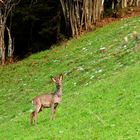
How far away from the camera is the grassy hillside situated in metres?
15.5

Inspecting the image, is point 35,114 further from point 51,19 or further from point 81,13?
point 51,19

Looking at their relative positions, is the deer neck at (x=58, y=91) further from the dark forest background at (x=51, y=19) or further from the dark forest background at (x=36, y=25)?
the dark forest background at (x=36, y=25)

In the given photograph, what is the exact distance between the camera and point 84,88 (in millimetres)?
22359

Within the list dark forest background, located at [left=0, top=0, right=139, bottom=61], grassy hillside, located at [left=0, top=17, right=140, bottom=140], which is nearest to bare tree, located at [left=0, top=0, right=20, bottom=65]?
dark forest background, located at [left=0, top=0, right=139, bottom=61]

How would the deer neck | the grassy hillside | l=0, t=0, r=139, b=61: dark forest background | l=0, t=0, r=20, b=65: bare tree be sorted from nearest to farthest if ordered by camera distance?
the grassy hillside
the deer neck
l=0, t=0, r=20, b=65: bare tree
l=0, t=0, r=139, b=61: dark forest background

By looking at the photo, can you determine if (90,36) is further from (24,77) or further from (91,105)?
(91,105)

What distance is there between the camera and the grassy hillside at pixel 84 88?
609 inches

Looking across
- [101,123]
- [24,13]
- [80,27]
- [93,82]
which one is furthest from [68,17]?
[101,123]

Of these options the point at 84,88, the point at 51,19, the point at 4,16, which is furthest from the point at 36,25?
the point at 84,88

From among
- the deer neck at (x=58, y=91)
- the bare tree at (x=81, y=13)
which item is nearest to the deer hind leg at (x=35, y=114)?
the deer neck at (x=58, y=91)

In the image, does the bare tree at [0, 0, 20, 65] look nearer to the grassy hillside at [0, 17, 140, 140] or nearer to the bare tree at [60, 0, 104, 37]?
the bare tree at [60, 0, 104, 37]

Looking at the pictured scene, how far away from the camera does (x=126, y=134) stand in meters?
14.2

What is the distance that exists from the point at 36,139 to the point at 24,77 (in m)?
16.6

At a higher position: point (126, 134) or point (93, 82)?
point (126, 134)
